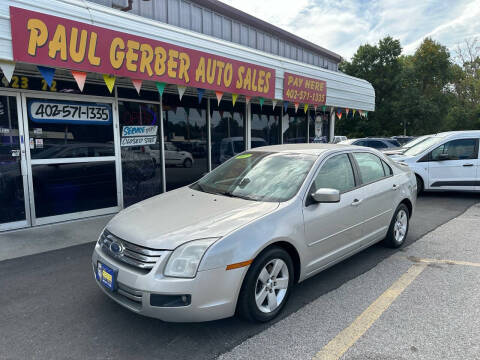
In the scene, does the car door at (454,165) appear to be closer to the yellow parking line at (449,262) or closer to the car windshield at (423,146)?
the car windshield at (423,146)

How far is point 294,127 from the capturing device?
11234 millimetres

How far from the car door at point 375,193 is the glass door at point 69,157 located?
4.78 metres

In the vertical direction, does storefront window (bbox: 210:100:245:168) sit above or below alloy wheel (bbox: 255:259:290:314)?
above

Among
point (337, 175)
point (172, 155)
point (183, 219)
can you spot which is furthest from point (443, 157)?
point (183, 219)

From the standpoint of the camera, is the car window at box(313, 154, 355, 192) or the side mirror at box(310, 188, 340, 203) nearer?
the side mirror at box(310, 188, 340, 203)

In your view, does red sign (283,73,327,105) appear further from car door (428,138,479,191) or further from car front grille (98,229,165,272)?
car front grille (98,229,165,272)

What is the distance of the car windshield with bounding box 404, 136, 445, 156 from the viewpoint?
8.48m

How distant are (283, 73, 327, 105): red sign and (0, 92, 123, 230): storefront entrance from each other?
4.22 metres

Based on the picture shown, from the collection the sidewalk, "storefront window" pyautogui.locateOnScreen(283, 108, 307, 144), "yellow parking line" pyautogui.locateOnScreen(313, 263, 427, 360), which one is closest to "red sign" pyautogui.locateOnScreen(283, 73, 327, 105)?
"storefront window" pyautogui.locateOnScreen(283, 108, 307, 144)

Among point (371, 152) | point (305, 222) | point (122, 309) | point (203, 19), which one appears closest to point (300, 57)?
point (203, 19)

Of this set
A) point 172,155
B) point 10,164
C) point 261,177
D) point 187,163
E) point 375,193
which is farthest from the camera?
point 187,163

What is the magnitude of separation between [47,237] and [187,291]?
3884 millimetres

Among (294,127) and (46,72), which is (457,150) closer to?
(294,127)

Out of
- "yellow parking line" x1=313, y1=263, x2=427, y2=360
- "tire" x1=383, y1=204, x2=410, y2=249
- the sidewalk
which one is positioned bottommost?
the sidewalk
